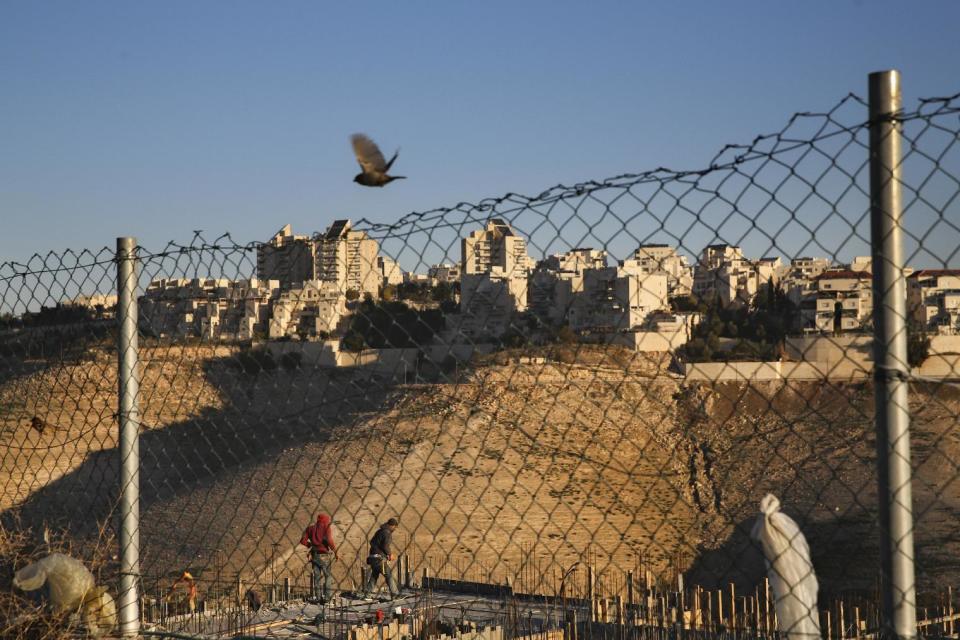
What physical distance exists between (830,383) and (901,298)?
0.62m

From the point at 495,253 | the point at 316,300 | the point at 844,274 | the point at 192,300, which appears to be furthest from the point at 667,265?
the point at 316,300

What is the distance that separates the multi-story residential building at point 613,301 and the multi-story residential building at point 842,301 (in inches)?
21.2

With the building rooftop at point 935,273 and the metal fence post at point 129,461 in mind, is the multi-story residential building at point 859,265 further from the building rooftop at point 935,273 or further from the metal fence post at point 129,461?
the metal fence post at point 129,461

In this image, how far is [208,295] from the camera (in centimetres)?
481

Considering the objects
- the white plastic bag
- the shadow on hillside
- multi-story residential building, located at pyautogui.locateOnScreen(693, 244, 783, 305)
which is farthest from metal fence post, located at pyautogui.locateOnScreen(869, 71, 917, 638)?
the white plastic bag

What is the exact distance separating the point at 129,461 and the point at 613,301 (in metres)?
1.99

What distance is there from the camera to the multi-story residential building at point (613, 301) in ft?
13.3

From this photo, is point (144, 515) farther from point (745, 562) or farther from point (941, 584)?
point (941, 584)

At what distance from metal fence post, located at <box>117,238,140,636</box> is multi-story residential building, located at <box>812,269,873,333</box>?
2.41 meters

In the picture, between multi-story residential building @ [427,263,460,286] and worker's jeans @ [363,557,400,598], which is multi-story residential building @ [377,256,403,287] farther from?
worker's jeans @ [363,557,400,598]

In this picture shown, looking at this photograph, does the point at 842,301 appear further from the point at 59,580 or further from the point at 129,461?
the point at 59,580

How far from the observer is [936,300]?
4.39m

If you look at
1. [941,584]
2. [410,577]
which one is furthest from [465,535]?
[941,584]

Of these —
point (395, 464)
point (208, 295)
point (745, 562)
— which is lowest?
point (745, 562)
